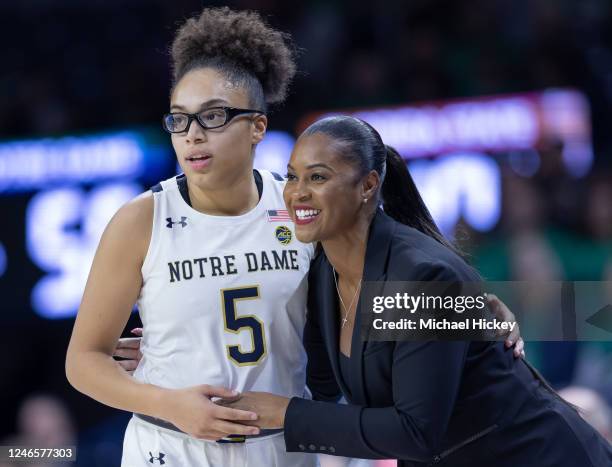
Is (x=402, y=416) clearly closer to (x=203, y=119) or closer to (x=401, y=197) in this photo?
(x=401, y=197)

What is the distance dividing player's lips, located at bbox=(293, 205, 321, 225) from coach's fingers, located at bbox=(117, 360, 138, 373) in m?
0.68

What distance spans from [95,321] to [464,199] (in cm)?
310

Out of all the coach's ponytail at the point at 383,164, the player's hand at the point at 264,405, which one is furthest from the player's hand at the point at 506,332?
the player's hand at the point at 264,405

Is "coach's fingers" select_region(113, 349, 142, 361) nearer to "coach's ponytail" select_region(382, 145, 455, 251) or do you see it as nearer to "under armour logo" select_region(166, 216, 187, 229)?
"under armour logo" select_region(166, 216, 187, 229)

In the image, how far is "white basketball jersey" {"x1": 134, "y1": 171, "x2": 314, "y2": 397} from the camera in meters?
2.65

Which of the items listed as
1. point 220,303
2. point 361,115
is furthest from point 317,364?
point 361,115

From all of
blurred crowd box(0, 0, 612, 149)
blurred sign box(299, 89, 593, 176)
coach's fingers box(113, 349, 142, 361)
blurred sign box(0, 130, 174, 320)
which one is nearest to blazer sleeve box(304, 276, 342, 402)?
coach's fingers box(113, 349, 142, 361)

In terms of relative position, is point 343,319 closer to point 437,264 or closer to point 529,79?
point 437,264

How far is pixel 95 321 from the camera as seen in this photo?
104 inches

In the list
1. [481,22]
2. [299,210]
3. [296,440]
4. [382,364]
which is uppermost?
[481,22]

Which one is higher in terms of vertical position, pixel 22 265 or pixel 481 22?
pixel 481 22

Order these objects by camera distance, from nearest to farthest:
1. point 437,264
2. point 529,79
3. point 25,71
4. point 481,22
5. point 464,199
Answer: point 437,264 < point 464,199 < point 529,79 < point 481,22 < point 25,71

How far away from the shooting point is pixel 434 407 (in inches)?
93.4

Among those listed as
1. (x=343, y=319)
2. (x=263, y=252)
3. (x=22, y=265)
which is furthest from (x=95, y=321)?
(x=22, y=265)
